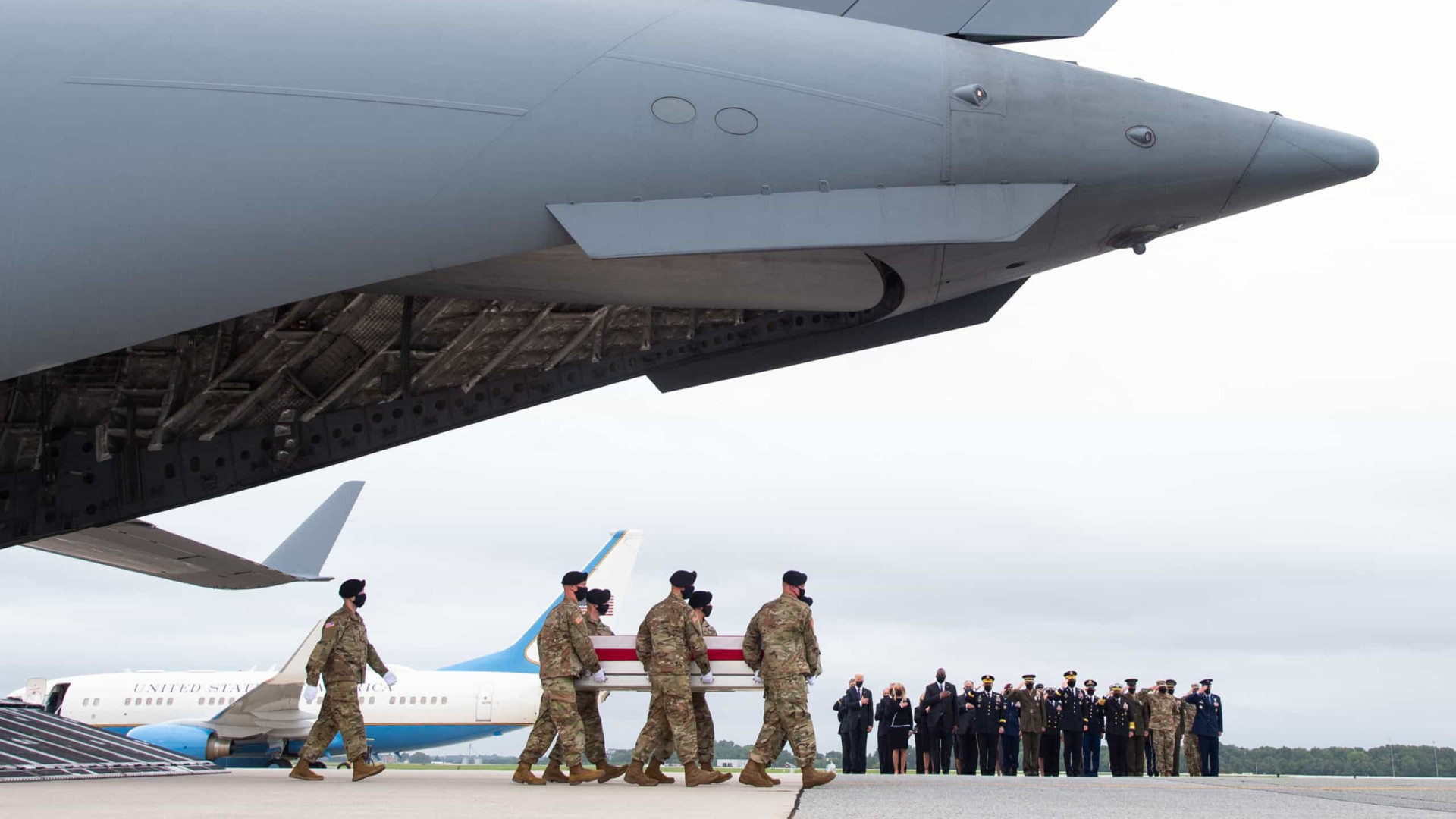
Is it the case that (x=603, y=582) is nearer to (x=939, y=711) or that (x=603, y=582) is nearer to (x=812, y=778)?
(x=939, y=711)

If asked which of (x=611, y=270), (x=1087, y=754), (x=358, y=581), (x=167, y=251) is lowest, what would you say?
(x=1087, y=754)

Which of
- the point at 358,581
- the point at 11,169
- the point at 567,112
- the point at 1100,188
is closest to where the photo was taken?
the point at 11,169

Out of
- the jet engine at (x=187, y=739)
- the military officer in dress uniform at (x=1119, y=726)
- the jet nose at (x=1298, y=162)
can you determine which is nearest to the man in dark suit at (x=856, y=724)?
the military officer in dress uniform at (x=1119, y=726)

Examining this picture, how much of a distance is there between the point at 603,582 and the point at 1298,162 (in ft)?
65.1

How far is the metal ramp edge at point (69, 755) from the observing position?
8.73 metres

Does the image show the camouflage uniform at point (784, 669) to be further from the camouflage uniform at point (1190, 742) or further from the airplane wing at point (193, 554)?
the camouflage uniform at point (1190, 742)

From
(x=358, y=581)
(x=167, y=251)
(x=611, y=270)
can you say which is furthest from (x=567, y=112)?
(x=358, y=581)

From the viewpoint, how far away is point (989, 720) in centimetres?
1605

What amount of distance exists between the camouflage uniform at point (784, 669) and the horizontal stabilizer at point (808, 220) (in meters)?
2.66

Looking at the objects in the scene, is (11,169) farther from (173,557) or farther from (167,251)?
(173,557)

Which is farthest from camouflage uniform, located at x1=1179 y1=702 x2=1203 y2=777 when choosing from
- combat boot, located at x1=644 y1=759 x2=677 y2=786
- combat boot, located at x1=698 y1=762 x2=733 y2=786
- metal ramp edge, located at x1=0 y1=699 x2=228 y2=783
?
metal ramp edge, located at x1=0 y1=699 x2=228 y2=783

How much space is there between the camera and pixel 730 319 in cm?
1013

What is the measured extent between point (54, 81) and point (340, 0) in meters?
1.67

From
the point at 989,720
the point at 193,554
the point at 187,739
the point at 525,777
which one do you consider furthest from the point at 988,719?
the point at 187,739
